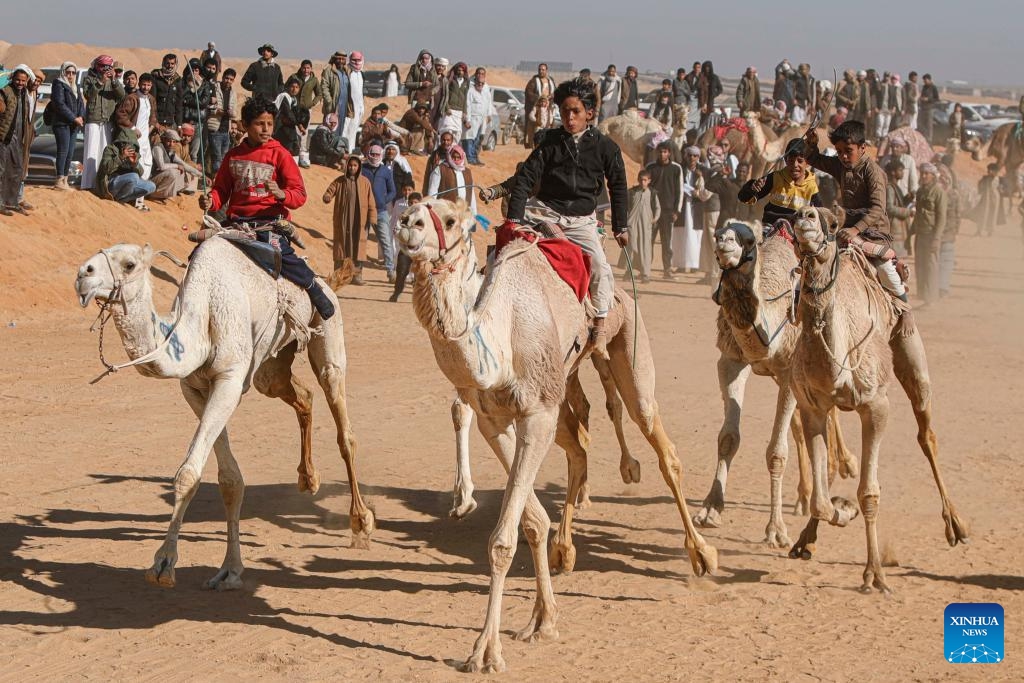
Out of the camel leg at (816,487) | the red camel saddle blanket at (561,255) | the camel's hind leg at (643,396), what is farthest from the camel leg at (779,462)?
the red camel saddle blanket at (561,255)

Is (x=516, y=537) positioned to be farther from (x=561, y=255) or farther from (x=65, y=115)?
(x=65, y=115)

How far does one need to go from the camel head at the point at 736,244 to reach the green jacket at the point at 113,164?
565 inches

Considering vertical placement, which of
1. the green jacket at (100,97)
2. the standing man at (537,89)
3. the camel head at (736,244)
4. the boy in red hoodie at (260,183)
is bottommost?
the camel head at (736,244)

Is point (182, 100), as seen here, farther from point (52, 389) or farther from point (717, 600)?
point (717, 600)

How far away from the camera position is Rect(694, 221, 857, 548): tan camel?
8.50 metres

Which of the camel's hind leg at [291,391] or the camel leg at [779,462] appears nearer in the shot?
the camel leg at [779,462]

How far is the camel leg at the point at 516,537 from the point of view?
6.74 m

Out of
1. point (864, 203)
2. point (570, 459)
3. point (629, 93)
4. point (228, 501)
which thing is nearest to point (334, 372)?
point (228, 501)

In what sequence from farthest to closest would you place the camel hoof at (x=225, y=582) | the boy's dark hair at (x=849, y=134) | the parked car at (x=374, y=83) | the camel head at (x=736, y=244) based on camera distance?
the parked car at (x=374, y=83)
the boy's dark hair at (x=849, y=134)
the camel head at (x=736, y=244)
the camel hoof at (x=225, y=582)

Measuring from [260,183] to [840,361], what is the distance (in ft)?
12.9

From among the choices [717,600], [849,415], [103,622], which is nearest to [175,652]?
[103,622]

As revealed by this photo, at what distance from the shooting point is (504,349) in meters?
7.07

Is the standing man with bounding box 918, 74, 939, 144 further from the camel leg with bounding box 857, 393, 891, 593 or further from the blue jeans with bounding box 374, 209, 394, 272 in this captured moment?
the camel leg with bounding box 857, 393, 891, 593

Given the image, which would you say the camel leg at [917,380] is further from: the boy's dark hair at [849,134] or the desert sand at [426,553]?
the boy's dark hair at [849,134]
